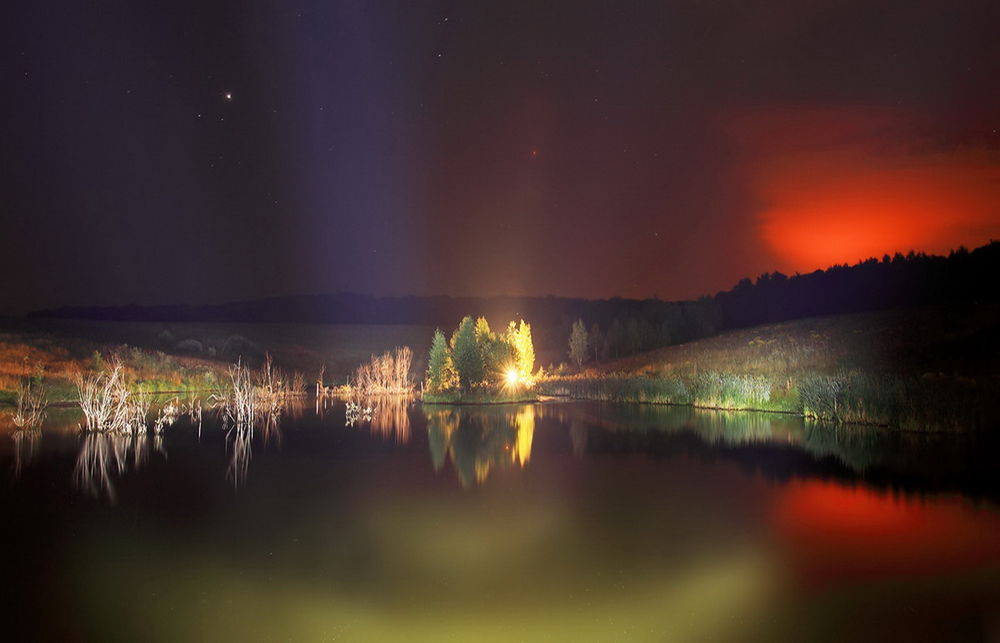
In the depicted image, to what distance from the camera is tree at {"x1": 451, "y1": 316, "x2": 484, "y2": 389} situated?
37.2 meters

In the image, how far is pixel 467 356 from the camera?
37.7 meters

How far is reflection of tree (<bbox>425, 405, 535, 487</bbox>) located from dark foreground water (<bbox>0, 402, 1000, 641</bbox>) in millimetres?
188

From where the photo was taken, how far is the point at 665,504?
12648 millimetres

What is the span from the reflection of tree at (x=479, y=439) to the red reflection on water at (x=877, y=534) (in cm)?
631

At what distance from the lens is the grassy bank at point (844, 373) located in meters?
22.8

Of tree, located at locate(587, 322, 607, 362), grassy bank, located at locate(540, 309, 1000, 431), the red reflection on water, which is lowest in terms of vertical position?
the red reflection on water

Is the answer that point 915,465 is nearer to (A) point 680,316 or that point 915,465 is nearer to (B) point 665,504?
(B) point 665,504

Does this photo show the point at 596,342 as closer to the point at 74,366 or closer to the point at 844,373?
the point at 844,373

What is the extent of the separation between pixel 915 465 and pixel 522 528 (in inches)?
428

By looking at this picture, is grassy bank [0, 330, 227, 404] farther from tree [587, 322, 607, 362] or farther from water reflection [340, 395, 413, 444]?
tree [587, 322, 607, 362]

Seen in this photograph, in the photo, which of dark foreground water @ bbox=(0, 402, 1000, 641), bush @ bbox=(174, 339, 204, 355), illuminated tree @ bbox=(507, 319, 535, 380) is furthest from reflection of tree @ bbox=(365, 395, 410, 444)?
bush @ bbox=(174, 339, 204, 355)

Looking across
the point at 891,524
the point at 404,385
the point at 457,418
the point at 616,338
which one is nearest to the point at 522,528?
the point at 891,524

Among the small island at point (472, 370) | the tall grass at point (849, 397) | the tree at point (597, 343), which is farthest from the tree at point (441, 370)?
the tree at point (597, 343)

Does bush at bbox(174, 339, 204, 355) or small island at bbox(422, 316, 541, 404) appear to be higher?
bush at bbox(174, 339, 204, 355)
